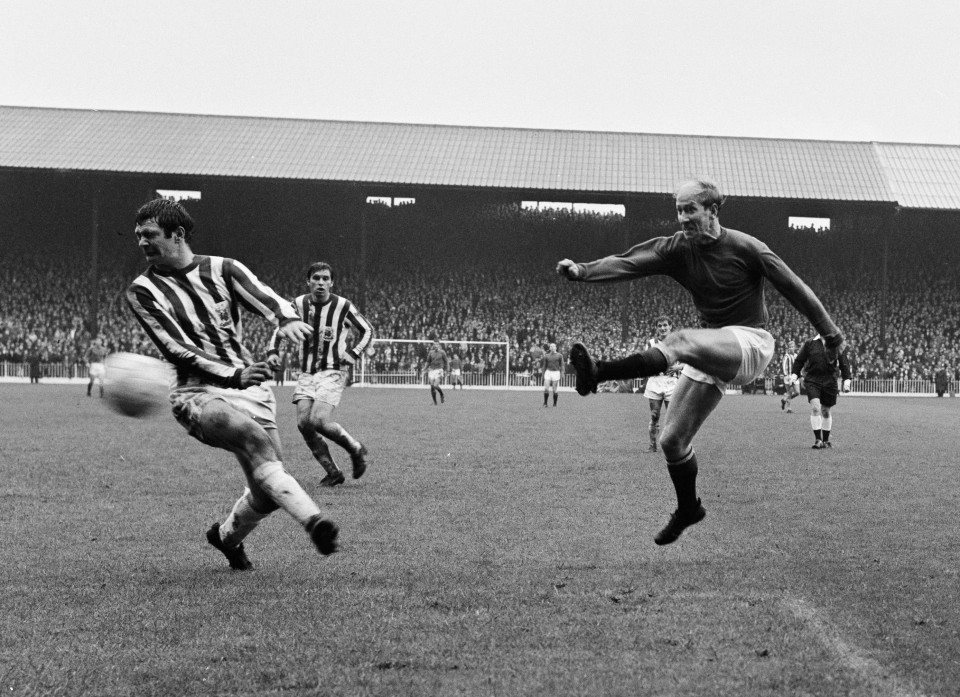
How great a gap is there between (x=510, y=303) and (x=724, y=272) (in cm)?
4020

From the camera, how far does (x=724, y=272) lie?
704cm

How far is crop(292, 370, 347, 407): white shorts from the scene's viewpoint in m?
11.7

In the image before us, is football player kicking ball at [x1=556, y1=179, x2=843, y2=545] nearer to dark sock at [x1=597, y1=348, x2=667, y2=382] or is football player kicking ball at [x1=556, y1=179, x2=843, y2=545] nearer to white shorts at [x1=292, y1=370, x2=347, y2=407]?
dark sock at [x1=597, y1=348, x2=667, y2=382]

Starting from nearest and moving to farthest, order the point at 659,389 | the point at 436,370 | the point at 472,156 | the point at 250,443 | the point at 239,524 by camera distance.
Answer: the point at 250,443, the point at 239,524, the point at 659,389, the point at 436,370, the point at 472,156

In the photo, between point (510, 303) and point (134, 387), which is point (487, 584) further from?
point (510, 303)

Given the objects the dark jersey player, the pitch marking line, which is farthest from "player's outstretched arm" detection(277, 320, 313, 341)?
the dark jersey player

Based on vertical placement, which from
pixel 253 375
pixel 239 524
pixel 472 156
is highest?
pixel 472 156

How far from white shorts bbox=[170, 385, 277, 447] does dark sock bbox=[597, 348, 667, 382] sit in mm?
1913

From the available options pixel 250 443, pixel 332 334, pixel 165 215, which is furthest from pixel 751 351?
pixel 332 334

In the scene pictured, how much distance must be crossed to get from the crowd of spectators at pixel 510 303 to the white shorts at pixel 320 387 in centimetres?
3034

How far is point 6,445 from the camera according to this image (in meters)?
15.3

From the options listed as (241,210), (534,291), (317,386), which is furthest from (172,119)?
(317,386)

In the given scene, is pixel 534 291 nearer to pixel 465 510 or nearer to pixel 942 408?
pixel 942 408

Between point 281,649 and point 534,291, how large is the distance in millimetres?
42821
